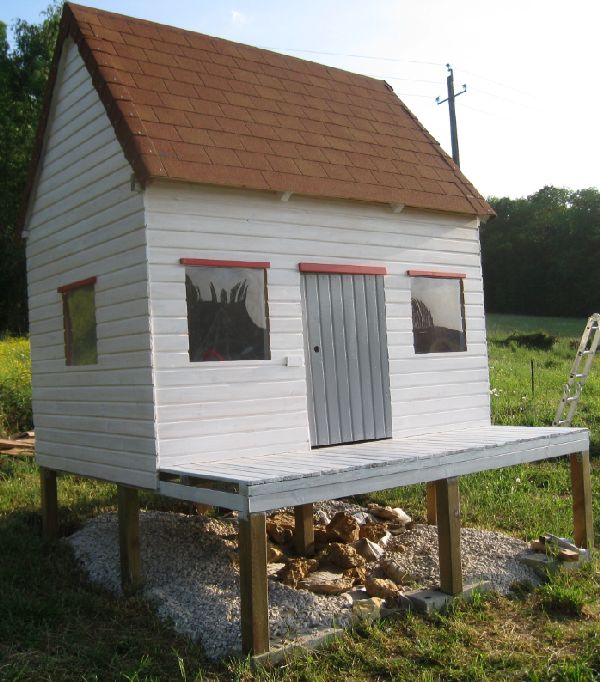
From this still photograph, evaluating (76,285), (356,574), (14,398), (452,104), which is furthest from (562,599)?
(452,104)

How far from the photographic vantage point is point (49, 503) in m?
9.00

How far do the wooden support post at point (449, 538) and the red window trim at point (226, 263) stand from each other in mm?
2571

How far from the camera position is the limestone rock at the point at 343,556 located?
770 centimetres

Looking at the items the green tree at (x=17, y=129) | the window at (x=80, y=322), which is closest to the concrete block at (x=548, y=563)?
the window at (x=80, y=322)

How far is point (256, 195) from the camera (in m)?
7.11

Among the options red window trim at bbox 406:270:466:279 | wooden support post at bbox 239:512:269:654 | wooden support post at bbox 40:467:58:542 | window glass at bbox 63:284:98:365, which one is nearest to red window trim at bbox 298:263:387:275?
red window trim at bbox 406:270:466:279

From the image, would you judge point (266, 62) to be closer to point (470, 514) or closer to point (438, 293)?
point (438, 293)

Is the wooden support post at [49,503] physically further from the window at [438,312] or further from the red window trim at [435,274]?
the red window trim at [435,274]

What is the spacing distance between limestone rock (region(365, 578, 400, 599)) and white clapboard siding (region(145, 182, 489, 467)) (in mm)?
1408

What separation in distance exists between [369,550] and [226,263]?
11.3ft

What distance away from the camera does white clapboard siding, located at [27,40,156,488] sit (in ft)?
21.9

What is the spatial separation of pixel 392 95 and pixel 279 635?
274 inches

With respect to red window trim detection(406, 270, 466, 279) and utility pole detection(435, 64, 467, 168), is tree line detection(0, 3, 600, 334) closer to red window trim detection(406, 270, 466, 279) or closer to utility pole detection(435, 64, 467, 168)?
utility pole detection(435, 64, 467, 168)

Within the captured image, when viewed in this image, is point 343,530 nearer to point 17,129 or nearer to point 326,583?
point 326,583
